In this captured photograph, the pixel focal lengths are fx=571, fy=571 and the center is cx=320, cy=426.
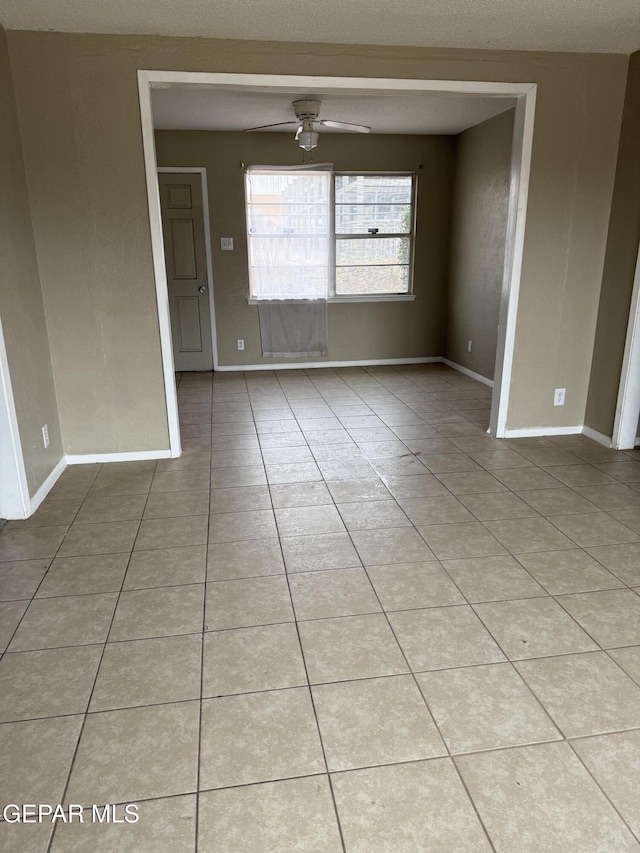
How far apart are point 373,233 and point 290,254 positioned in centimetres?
95

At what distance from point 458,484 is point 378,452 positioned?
684 mm

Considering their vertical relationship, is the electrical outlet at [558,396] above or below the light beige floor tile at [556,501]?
above

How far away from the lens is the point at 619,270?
3635mm

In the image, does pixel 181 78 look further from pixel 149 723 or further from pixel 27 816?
pixel 27 816

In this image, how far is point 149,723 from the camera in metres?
1.61

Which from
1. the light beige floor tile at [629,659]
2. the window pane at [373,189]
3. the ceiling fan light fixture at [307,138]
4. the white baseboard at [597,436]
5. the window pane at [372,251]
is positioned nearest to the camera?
the light beige floor tile at [629,659]

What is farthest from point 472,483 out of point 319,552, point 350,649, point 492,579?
point 350,649

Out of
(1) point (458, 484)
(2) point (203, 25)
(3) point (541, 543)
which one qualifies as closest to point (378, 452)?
(1) point (458, 484)

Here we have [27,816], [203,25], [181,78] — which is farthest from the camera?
[181,78]

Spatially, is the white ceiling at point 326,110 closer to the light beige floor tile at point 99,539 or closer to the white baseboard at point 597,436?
the white baseboard at point 597,436

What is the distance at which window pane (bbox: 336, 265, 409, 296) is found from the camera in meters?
6.38

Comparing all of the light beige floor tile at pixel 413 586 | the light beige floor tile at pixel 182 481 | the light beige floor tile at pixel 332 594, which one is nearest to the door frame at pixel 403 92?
the light beige floor tile at pixel 182 481

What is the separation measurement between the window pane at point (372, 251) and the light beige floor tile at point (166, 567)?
452cm

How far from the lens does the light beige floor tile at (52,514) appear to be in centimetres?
283
